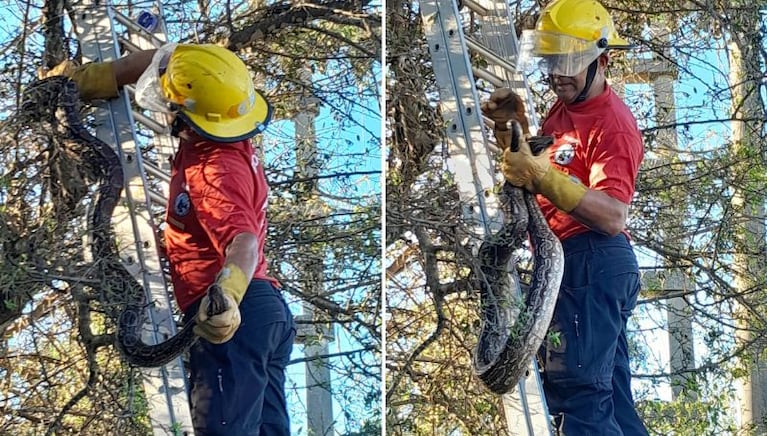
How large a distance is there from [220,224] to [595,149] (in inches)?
40.6

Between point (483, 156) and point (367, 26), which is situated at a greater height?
point (367, 26)

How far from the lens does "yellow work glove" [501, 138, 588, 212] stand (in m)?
2.79

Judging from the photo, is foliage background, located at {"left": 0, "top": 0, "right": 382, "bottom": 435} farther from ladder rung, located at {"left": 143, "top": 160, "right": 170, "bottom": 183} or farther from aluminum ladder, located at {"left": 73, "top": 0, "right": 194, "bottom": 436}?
ladder rung, located at {"left": 143, "top": 160, "right": 170, "bottom": 183}

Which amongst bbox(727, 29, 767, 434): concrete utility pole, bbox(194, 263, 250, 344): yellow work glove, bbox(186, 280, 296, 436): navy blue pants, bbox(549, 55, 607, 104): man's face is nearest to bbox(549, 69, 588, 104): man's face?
bbox(549, 55, 607, 104): man's face

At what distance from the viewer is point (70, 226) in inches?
123

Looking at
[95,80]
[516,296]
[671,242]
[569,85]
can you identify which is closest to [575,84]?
[569,85]

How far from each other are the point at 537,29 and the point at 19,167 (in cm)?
155

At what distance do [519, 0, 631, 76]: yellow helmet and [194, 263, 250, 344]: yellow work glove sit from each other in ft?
3.59

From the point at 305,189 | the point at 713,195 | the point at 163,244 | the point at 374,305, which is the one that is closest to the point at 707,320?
the point at 713,195

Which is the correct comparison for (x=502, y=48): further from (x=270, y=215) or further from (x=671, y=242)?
(x=671, y=242)

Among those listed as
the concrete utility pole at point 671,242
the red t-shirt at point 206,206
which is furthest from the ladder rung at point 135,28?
the concrete utility pole at point 671,242

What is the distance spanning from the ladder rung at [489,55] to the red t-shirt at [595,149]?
40 cm

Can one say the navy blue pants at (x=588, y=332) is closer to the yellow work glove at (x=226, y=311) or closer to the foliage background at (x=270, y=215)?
the yellow work glove at (x=226, y=311)

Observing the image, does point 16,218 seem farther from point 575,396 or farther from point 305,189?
point 575,396
